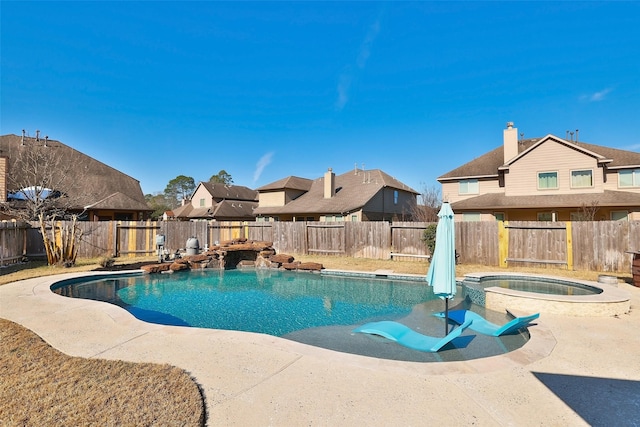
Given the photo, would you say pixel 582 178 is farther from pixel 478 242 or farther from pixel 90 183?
pixel 90 183

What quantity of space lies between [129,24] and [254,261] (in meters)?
12.4

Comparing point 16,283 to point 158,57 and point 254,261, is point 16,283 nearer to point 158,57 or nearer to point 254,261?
point 254,261

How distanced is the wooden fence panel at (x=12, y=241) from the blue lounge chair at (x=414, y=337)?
1479cm

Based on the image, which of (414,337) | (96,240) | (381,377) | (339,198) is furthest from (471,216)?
(96,240)

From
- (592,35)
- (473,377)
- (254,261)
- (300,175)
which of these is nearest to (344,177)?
(300,175)

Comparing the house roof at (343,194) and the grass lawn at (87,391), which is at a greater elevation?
the house roof at (343,194)

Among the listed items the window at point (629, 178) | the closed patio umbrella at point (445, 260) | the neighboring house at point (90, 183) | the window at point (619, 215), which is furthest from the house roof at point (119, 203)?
the window at point (629, 178)

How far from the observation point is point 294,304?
9633 millimetres

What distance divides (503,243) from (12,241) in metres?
21.2

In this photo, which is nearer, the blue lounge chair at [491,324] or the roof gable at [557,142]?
the blue lounge chair at [491,324]

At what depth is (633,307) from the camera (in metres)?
7.62

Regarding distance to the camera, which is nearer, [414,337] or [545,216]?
[414,337]

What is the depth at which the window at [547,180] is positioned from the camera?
805 inches

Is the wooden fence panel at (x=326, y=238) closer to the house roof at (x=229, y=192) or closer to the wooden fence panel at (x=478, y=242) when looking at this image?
the wooden fence panel at (x=478, y=242)
